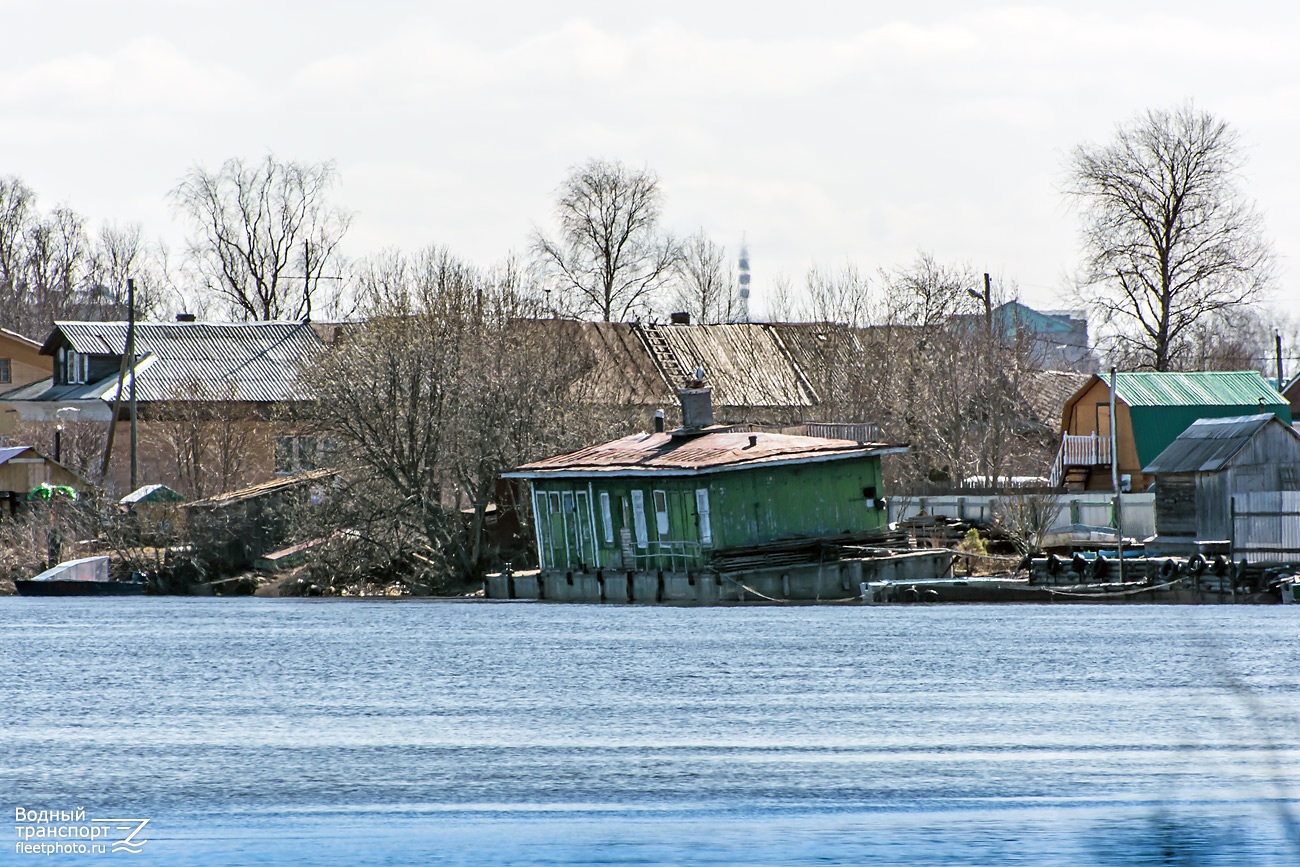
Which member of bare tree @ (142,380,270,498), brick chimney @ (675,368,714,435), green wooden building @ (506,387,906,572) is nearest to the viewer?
green wooden building @ (506,387,906,572)

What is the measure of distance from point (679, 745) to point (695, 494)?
2497cm

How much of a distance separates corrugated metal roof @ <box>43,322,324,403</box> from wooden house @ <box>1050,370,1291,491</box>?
92.7ft

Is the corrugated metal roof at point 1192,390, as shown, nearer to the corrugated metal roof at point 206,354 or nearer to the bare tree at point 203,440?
the corrugated metal roof at point 206,354

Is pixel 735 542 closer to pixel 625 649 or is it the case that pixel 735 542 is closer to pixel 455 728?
pixel 625 649

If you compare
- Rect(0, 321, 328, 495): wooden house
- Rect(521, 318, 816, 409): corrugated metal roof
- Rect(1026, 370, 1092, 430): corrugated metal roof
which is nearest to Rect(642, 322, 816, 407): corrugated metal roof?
Rect(521, 318, 816, 409): corrugated metal roof

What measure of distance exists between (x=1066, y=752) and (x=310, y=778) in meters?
8.39

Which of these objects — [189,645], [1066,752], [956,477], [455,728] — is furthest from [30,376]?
[1066,752]

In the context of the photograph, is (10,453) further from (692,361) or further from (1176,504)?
(1176,504)

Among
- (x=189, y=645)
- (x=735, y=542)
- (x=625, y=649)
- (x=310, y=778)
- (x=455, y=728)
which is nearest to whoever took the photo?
(x=310, y=778)

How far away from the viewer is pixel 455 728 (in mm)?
23469

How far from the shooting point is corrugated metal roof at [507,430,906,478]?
4616 centimetres

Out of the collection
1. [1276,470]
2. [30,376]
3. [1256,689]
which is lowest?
[1256,689]

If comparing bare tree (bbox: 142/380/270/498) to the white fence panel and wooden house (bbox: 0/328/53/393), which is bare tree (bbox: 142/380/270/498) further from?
the white fence panel

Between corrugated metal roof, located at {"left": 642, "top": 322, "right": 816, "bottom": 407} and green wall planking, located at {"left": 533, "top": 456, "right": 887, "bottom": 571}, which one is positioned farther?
corrugated metal roof, located at {"left": 642, "top": 322, "right": 816, "bottom": 407}
